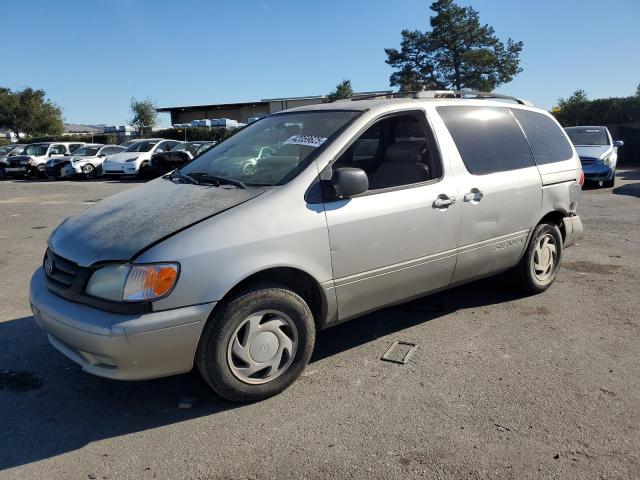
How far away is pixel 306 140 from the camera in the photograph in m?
3.66

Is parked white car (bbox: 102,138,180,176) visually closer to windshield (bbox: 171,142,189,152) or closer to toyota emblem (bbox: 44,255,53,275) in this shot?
windshield (bbox: 171,142,189,152)

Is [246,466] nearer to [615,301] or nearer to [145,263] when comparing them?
[145,263]

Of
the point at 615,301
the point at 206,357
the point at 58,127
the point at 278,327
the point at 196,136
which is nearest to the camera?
the point at 206,357

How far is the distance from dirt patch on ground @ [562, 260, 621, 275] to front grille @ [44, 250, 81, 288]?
16.8 ft

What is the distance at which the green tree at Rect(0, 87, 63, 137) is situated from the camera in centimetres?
5475

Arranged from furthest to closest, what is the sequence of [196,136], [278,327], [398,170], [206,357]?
[196,136] < [398,170] < [278,327] < [206,357]

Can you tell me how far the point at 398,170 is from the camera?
3904mm

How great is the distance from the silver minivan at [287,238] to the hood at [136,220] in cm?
1

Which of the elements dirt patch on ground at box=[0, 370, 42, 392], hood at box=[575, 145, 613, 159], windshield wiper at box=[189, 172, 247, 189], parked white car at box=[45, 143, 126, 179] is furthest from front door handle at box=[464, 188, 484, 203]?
parked white car at box=[45, 143, 126, 179]

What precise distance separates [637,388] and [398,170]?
2.09 meters

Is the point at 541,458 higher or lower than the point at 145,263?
lower

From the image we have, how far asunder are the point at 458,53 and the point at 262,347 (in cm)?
4339

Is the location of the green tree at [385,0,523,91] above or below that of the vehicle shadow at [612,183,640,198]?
above

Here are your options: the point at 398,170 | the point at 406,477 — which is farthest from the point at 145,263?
the point at 398,170
